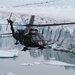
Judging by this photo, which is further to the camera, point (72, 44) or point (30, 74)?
point (72, 44)

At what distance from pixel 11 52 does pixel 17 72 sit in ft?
24.7

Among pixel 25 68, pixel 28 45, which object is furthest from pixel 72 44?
pixel 28 45

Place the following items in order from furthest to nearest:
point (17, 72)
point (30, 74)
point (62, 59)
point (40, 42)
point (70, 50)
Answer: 1. point (70, 50)
2. point (62, 59)
3. point (17, 72)
4. point (30, 74)
5. point (40, 42)

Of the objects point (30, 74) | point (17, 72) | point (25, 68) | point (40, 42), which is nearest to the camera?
point (40, 42)

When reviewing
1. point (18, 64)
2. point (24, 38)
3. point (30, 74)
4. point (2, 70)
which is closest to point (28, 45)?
point (24, 38)

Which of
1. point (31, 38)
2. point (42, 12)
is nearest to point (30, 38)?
point (31, 38)

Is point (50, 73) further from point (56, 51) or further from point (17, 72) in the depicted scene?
point (56, 51)

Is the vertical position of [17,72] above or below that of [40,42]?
below

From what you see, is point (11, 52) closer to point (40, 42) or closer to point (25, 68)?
point (25, 68)

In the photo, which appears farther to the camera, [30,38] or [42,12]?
[42,12]

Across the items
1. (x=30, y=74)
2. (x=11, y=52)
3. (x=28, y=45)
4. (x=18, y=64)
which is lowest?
(x=11, y=52)

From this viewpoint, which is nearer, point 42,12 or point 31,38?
point 31,38

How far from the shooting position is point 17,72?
1547cm

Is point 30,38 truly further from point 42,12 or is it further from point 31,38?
point 42,12
